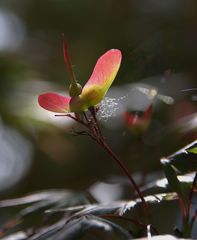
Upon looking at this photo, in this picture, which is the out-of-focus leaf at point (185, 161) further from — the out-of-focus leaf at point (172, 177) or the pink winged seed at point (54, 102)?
the pink winged seed at point (54, 102)

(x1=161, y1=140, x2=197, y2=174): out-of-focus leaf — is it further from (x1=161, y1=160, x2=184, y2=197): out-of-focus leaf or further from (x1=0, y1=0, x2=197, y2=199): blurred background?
(x1=0, y1=0, x2=197, y2=199): blurred background

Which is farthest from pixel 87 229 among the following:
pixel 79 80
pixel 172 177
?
pixel 79 80

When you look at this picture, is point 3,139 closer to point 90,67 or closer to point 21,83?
point 21,83

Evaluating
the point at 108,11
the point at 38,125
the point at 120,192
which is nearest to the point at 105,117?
the point at 120,192

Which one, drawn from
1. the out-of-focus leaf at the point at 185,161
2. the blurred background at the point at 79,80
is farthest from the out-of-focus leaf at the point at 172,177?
the blurred background at the point at 79,80

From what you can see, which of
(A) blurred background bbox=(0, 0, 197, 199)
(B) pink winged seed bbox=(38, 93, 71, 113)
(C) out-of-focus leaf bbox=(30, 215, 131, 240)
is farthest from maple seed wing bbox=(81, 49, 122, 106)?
(A) blurred background bbox=(0, 0, 197, 199)

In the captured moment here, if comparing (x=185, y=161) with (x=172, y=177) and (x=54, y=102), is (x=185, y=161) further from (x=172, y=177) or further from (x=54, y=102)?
(x=54, y=102)
